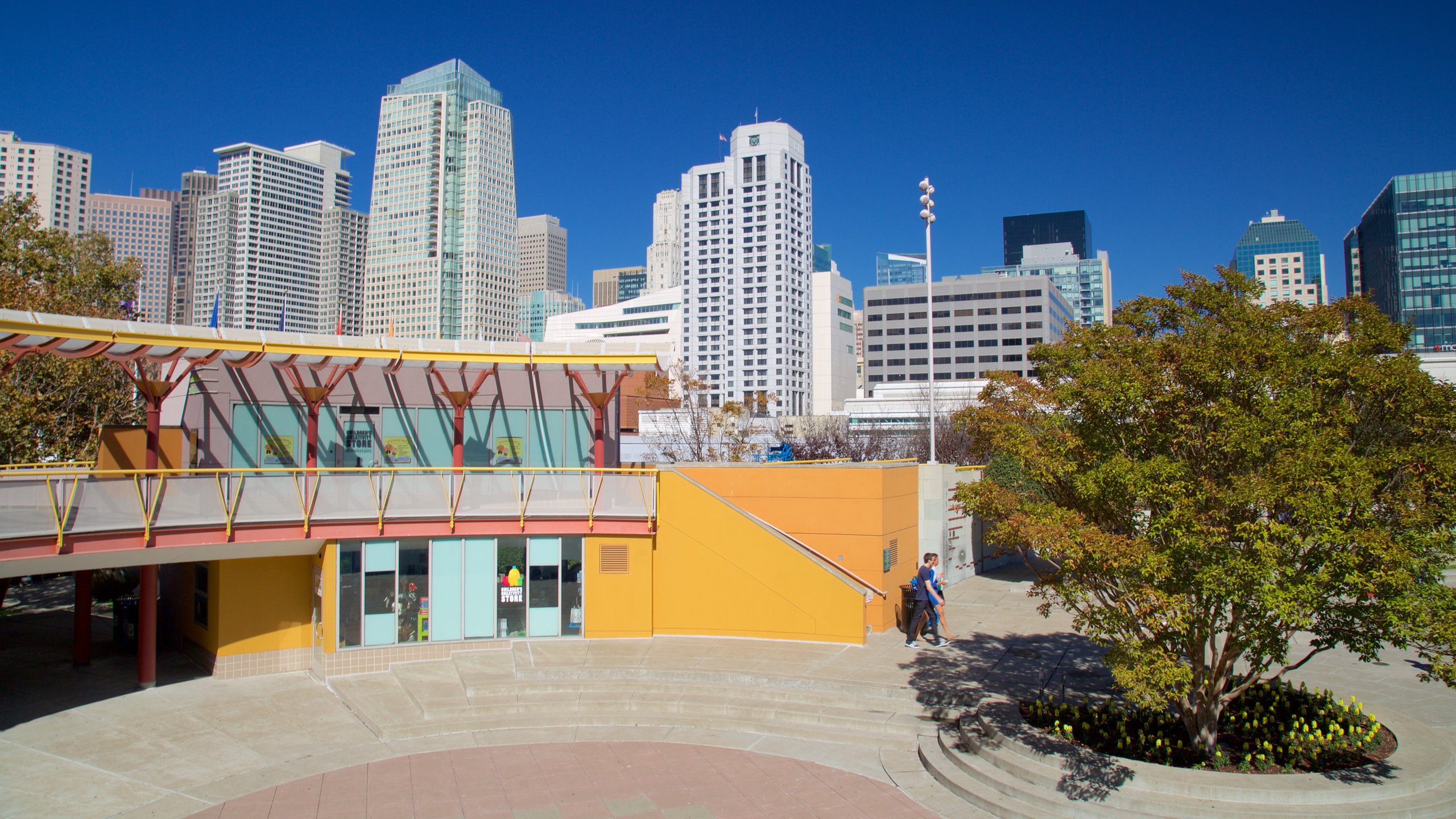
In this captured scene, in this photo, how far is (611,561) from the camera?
1658cm

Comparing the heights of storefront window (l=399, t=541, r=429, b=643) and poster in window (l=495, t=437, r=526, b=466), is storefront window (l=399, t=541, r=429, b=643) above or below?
below

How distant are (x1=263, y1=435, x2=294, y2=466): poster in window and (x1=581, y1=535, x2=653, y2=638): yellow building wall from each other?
8035mm

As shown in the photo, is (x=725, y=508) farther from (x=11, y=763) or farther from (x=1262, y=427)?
(x=11, y=763)

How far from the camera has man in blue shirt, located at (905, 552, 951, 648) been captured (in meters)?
15.5

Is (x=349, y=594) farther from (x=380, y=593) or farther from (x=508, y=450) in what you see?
(x=508, y=450)

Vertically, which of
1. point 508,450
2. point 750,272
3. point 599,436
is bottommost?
point 508,450

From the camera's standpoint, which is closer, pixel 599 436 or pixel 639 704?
pixel 639 704

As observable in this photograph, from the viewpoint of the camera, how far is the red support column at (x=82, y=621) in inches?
635

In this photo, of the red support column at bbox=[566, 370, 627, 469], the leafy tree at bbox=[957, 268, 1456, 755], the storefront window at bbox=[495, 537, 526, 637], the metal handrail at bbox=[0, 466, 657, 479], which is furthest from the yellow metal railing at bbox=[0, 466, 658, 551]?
the leafy tree at bbox=[957, 268, 1456, 755]

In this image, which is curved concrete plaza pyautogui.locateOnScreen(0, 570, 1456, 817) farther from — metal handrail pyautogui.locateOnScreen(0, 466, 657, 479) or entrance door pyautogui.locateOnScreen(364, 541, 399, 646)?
metal handrail pyautogui.locateOnScreen(0, 466, 657, 479)

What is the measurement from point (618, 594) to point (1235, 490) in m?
11.0

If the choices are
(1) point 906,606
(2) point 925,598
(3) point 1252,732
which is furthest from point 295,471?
(3) point 1252,732

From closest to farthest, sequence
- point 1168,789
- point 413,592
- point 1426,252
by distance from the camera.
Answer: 1. point 1168,789
2. point 413,592
3. point 1426,252

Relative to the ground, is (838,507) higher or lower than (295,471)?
lower
